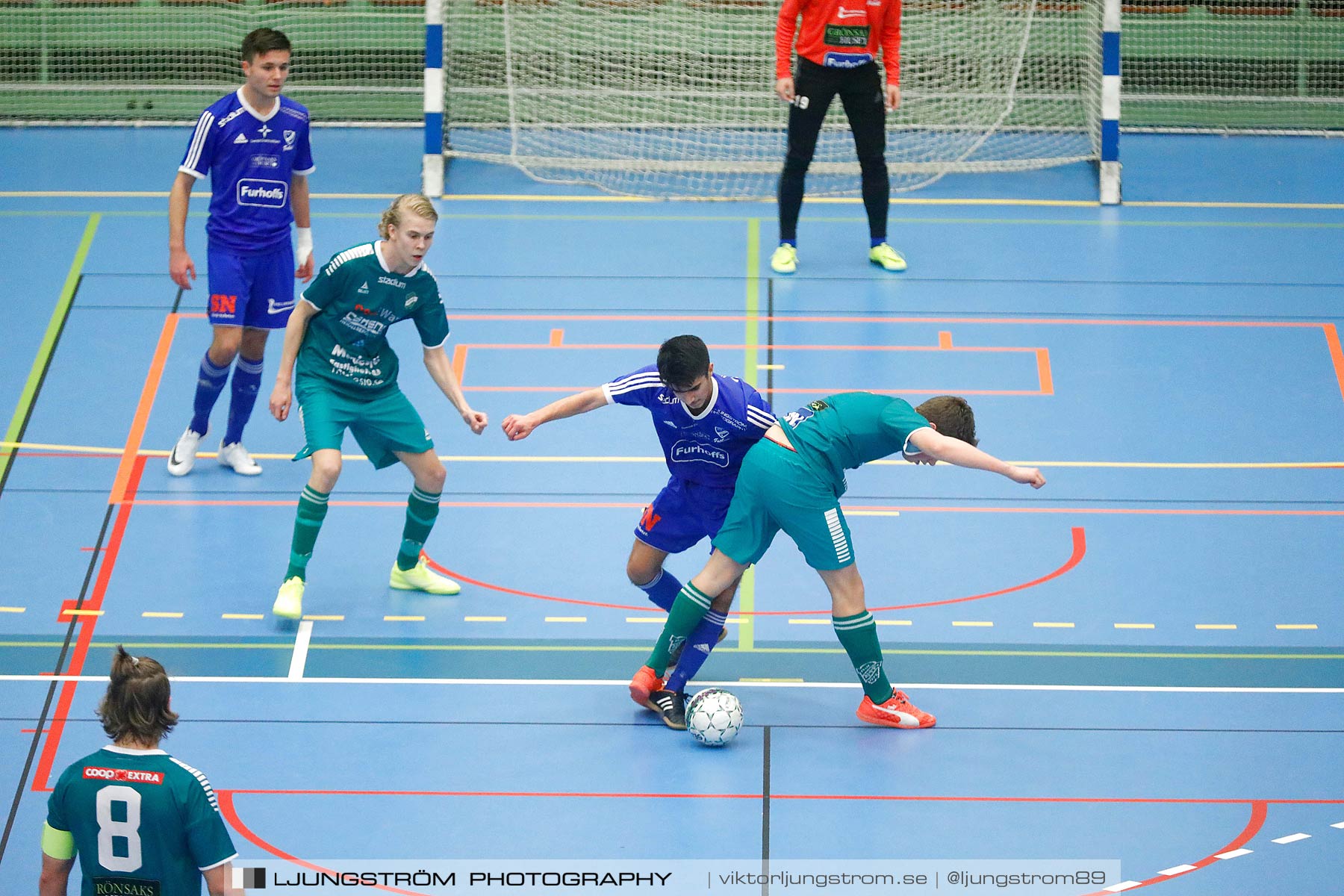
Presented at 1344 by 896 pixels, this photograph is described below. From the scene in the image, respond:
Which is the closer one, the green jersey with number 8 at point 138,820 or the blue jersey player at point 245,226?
the green jersey with number 8 at point 138,820

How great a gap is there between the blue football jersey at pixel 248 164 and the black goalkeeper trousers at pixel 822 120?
3.60m

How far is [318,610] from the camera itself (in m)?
7.52

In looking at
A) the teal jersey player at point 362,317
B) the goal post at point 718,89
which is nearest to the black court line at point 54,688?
the teal jersey player at point 362,317

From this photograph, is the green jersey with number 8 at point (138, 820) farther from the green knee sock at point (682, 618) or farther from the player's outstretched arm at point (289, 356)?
the player's outstretched arm at point (289, 356)

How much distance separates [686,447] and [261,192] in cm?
328

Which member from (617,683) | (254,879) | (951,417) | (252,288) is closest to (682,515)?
(617,683)

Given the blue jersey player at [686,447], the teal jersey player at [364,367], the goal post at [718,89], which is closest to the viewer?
the blue jersey player at [686,447]

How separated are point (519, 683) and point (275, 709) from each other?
101 centimetres

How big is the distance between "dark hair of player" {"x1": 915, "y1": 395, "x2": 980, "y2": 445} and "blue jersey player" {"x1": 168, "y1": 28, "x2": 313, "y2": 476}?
3940 millimetres

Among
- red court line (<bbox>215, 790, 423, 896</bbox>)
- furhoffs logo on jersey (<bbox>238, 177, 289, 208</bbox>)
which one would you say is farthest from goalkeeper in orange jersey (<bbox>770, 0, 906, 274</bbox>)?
red court line (<bbox>215, 790, 423, 896</bbox>)

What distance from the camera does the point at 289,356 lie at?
6973 mm

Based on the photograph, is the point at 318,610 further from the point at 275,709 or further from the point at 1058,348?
the point at 1058,348

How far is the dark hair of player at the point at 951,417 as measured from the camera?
236 inches

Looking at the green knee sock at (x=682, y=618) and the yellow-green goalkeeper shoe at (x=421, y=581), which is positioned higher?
the green knee sock at (x=682, y=618)
